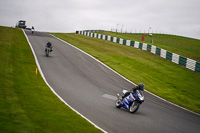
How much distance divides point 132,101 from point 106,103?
71.7 inches

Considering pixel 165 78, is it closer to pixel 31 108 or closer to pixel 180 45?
pixel 31 108

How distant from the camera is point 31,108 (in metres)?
11.4

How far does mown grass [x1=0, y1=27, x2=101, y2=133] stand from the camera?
9.26 metres

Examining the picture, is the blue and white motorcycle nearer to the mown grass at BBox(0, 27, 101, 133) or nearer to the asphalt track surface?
the asphalt track surface

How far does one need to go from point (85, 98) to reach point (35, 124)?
18.7ft

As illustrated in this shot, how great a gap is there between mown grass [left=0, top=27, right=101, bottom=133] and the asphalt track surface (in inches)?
33.8

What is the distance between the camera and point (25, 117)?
1002 cm

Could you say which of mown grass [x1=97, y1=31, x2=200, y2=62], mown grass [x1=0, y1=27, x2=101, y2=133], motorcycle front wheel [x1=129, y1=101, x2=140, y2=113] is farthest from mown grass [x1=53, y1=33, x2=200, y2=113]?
mown grass [x1=0, y1=27, x2=101, y2=133]

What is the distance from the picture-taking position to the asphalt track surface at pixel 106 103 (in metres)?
11.3

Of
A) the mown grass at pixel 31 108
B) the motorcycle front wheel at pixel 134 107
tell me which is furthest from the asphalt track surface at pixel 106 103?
the mown grass at pixel 31 108

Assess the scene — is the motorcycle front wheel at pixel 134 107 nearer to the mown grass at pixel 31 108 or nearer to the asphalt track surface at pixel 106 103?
the asphalt track surface at pixel 106 103

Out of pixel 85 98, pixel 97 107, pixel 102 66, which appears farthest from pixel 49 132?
pixel 102 66

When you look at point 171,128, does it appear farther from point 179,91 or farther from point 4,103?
point 179,91

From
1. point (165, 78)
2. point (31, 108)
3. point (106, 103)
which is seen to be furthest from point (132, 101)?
point (165, 78)
